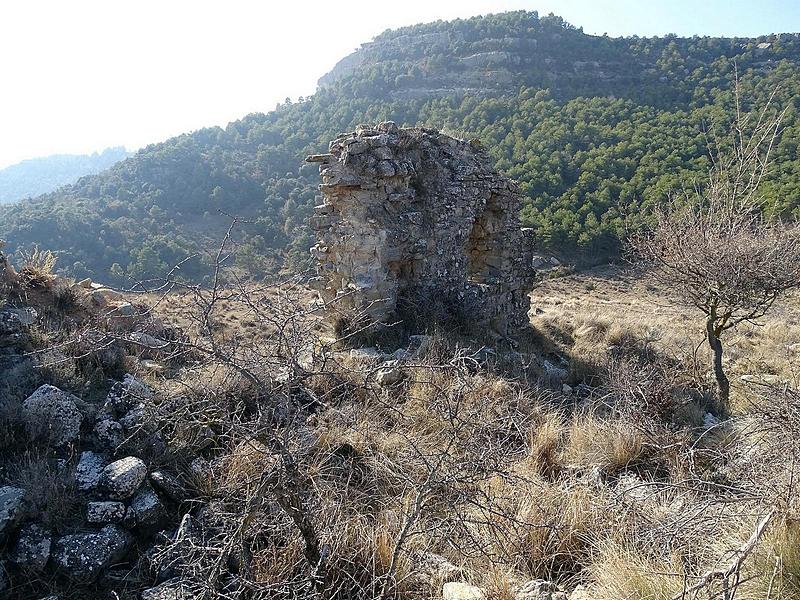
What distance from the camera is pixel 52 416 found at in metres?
2.90

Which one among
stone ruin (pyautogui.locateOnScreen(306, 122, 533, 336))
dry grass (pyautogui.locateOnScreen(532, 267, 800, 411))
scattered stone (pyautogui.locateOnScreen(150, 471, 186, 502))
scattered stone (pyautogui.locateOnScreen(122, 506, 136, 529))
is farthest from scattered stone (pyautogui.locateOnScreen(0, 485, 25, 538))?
dry grass (pyautogui.locateOnScreen(532, 267, 800, 411))

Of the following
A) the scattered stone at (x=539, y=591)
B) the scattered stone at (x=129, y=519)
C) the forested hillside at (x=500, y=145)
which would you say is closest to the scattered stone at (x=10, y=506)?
the scattered stone at (x=129, y=519)

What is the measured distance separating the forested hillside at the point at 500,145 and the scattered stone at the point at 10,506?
19.3 meters

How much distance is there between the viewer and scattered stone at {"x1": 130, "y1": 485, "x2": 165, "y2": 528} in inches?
98.6

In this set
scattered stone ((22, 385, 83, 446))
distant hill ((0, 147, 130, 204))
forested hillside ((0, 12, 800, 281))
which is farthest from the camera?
distant hill ((0, 147, 130, 204))

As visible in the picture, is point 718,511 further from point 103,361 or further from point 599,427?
point 103,361

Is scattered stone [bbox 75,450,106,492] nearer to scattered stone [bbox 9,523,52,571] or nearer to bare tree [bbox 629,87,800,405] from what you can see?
scattered stone [bbox 9,523,52,571]

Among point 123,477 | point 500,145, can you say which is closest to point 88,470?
point 123,477

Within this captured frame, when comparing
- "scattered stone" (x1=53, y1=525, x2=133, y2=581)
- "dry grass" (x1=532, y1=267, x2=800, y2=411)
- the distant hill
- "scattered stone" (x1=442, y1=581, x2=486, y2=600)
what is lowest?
"dry grass" (x1=532, y1=267, x2=800, y2=411)

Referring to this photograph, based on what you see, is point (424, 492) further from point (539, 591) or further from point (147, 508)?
point (147, 508)

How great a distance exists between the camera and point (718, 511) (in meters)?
2.27

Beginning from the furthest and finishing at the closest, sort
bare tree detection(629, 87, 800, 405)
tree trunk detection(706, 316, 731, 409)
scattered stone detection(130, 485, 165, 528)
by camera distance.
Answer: tree trunk detection(706, 316, 731, 409) → bare tree detection(629, 87, 800, 405) → scattered stone detection(130, 485, 165, 528)

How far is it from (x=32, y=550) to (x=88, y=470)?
51 centimetres

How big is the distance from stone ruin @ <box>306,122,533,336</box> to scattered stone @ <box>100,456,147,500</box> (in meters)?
3.48
